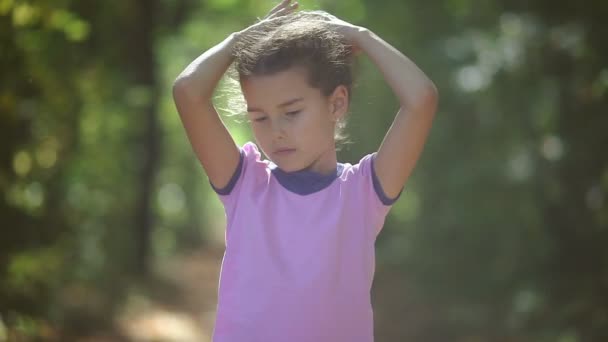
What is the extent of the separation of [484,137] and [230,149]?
186 inches

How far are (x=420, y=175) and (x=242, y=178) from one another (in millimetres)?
5806

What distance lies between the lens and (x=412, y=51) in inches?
312

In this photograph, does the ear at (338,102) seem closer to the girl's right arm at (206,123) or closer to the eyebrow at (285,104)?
the eyebrow at (285,104)

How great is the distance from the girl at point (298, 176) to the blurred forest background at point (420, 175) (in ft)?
5.11

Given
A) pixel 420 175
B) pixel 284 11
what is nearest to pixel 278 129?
pixel 284 11

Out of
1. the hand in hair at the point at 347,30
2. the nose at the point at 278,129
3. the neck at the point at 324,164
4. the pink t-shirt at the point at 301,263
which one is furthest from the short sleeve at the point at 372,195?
the hand in hair at the point at 347,30

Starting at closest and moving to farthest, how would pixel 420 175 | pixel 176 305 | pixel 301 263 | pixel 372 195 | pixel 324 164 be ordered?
pixel 301 263
pixel 372 195
pixel 324 164
pixel 420 175
pixel 176 305

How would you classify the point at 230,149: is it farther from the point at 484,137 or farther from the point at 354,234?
the point at 484,137

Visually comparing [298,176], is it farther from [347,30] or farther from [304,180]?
[347,30]

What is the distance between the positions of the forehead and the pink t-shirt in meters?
0.22

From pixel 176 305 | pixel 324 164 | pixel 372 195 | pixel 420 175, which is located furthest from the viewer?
pixel 176 305

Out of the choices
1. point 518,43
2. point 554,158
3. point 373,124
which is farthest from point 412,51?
point 554,158

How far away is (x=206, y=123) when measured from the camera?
93.7 inches

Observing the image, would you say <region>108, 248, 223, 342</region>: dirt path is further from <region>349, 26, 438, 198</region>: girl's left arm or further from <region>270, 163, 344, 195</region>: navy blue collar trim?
<region>349, 26, 438, 198</region>: girl's left arm
